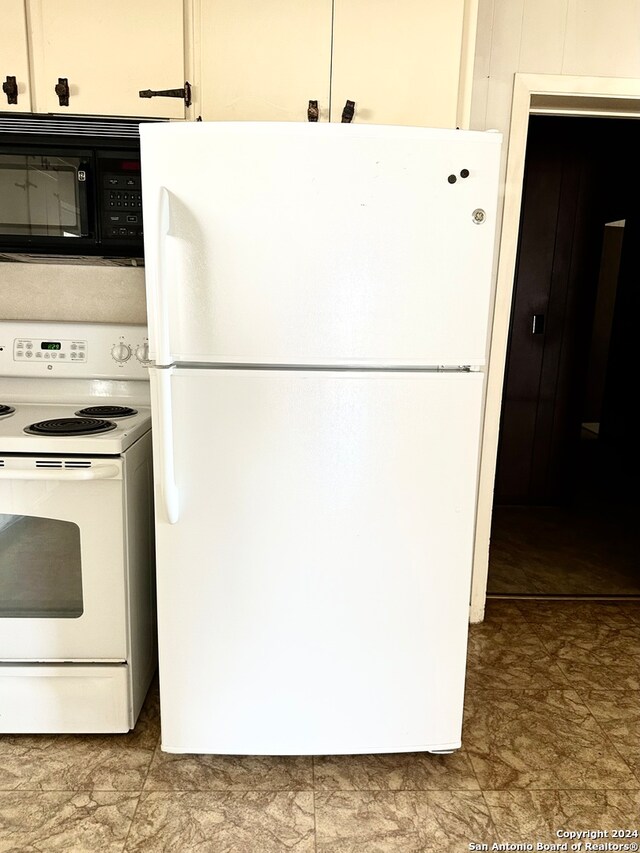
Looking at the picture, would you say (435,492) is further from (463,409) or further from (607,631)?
(607,631)

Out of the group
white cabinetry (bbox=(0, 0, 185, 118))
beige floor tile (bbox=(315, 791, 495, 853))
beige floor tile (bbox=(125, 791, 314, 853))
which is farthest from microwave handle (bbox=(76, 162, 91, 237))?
beige floor tile (bbox=(315, 791, 495, 853))

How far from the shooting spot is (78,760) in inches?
64.9

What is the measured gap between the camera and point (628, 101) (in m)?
2.16

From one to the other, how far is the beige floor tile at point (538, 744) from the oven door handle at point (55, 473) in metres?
1.26

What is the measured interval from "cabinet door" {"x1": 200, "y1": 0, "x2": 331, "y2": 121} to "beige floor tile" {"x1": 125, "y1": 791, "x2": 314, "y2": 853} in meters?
1.81

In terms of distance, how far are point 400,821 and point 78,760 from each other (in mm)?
852

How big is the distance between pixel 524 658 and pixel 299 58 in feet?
6.74

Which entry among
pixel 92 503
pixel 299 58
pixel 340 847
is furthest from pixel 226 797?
pixel 299 58

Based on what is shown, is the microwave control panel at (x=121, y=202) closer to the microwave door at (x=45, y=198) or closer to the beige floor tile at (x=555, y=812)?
the microwave door at (x=45, y=198)

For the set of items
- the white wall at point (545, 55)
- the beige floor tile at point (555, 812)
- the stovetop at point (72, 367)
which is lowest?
the beige floor tile at point (555, 812)

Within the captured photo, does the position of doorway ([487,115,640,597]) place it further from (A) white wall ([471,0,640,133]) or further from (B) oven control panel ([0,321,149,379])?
(B) oven control panel ([0,321,149,379])

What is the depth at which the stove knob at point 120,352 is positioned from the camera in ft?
6.75

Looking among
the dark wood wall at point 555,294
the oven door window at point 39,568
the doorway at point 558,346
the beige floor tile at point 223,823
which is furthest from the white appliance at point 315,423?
the dark wood wall at point 555,294

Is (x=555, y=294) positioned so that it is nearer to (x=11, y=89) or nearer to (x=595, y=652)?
(x=595, y=652)
